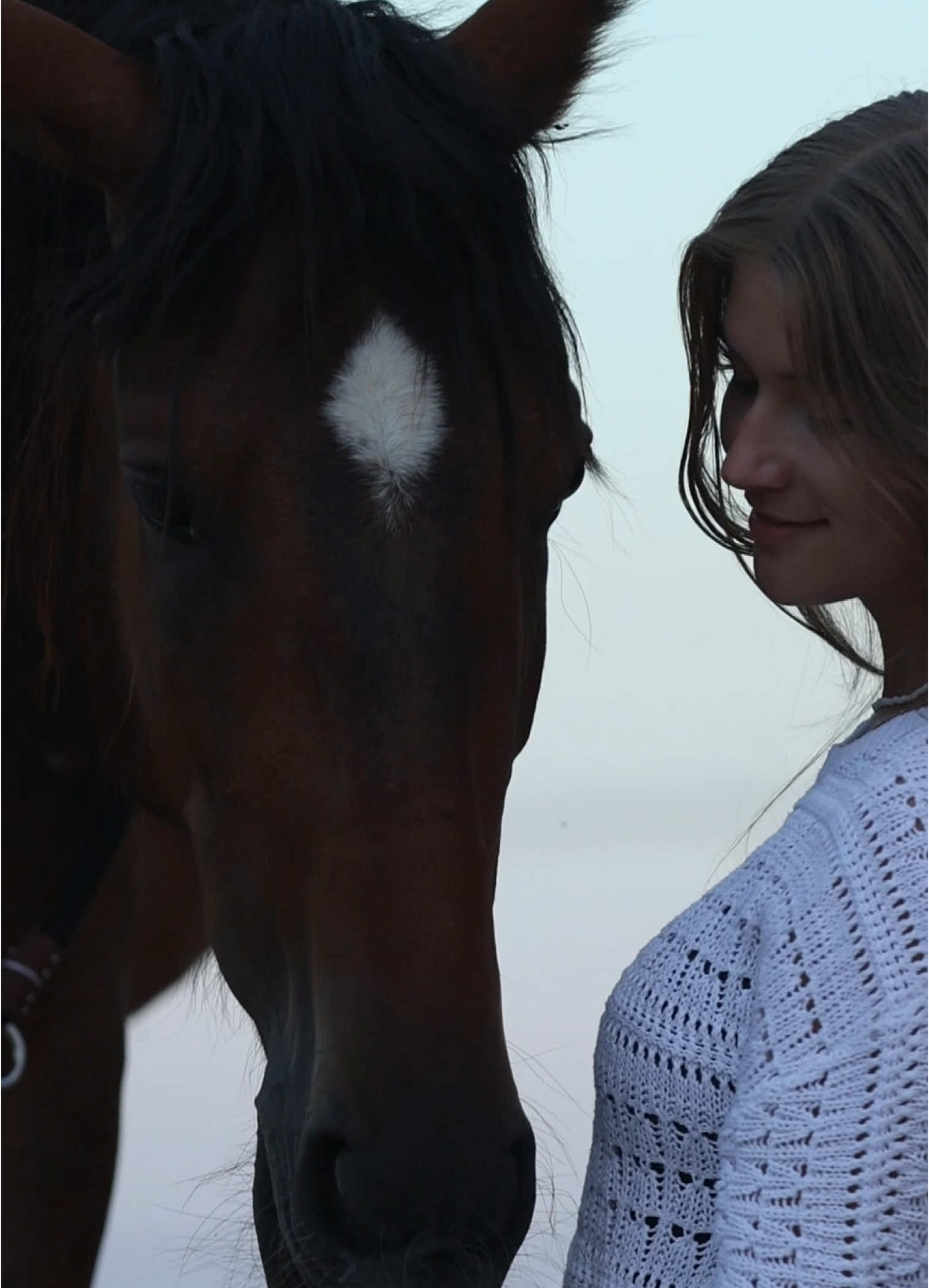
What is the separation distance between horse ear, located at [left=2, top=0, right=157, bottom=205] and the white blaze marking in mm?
298

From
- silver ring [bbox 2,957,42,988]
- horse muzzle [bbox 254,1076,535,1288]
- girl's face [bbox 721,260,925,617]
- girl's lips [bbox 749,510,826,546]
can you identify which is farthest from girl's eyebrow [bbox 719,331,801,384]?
silver ring [bbox 2,957,42,988]

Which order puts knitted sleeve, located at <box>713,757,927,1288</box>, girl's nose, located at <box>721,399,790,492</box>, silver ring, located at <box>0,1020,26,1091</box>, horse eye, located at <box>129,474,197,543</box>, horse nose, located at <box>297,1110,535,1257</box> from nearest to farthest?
knitted sleeve, located at <box>713,757,927,1288</box>, horse nose, located at <box>297,1110,535,1257</box>, girl's nose, located at <box>721,399,790,492</box>, horse eye, located at <box>129,474,197,543</box>, silver ring, located at <box>0,1020,26,1091</box>

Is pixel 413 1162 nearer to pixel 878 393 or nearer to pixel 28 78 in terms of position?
pixel 878 393

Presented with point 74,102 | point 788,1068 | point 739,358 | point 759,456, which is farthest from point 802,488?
point 74,102

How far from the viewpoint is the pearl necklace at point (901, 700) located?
1087 millimetres

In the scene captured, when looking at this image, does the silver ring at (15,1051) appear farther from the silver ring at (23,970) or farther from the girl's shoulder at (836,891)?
the girl's shoulder at (836,891)

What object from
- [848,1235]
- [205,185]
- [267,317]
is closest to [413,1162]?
[848,1235]

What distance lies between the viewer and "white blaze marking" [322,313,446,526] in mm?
1204

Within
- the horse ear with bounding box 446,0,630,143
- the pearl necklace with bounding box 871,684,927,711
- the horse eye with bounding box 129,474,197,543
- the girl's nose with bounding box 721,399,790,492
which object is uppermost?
the horse ear with bounding box 446,0,630,143

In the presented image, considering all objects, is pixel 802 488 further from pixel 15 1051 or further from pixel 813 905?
pixel 15 1051

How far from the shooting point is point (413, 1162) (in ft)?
3.40

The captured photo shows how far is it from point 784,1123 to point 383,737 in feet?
1.30

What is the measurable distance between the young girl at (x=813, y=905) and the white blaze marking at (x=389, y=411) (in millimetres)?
242

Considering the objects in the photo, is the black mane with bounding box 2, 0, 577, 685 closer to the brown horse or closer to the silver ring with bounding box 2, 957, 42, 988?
the brown horse
